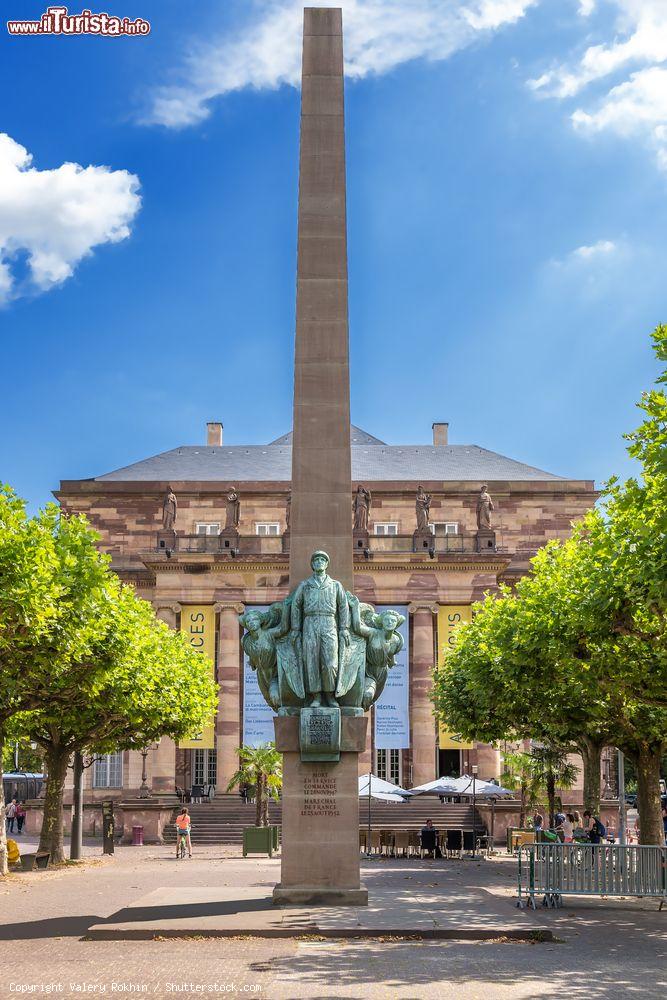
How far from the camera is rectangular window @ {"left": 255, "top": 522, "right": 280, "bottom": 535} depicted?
64312 millimetres

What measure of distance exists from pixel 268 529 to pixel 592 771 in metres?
33.3

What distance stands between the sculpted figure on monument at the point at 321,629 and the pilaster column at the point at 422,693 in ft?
123

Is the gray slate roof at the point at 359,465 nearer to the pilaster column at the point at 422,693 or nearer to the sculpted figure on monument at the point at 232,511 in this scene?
the sculpted figure on monument at the point at 232,511

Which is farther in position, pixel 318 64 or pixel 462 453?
pixel 462 453

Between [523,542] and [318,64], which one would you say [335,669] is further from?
[523,542]

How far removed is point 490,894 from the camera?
859 inches

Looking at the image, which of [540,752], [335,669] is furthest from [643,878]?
[540,752]

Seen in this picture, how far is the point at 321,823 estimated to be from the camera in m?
17.5

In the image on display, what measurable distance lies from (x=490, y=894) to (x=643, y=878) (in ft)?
10.8

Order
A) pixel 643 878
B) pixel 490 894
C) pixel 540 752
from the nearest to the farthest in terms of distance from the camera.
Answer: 1. pixel 643 878
2. pixel 490 894
3. pixel 540 752

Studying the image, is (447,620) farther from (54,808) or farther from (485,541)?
(54,808)

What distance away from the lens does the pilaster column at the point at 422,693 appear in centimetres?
5488

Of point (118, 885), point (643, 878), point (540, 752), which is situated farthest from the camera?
point (540, 752)

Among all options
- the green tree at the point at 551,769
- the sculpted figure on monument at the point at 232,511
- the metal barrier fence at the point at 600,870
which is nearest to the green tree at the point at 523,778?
the green tree at the point at 551,769
